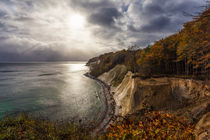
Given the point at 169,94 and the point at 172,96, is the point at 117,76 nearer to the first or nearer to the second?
the point at 169,94

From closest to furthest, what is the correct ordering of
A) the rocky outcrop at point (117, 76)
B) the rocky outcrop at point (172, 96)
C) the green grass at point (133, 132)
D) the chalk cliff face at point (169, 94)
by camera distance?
the green grass at point (133, 132) → the rocky outcrop at point (172, 96) → the chalk cliff face at point (169, 94) → the rocky outcrop at point (117, 76)

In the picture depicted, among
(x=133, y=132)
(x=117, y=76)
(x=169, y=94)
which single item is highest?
(x=133, y=132)

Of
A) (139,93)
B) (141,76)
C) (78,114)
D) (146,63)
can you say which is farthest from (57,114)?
(146,63)

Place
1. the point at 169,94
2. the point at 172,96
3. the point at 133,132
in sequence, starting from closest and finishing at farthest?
1. the point at 133,132
2. the point at 172,96
3. the point at 169,94

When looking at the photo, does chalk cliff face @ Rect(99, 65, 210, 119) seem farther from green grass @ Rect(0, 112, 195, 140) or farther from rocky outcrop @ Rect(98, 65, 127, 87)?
rocky outcrop @ Rect(98, 65, 127, 87)

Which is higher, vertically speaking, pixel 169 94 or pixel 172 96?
pixel 169 94

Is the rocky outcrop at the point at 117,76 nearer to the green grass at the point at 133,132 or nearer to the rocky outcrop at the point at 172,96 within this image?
the rocky outcrop at the point at 172,96

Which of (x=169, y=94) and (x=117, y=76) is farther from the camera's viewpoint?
(x=117, y=76)

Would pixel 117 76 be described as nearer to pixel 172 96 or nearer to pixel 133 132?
pixel 172 96

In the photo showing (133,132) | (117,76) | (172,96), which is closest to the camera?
(133,132)

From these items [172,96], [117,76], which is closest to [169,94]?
[172,96]

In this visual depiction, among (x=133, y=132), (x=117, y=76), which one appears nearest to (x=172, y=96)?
(x=133, y=132)

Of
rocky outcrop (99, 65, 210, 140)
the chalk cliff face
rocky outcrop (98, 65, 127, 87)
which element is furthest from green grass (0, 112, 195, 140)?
rocky outcrop (98, 65, 127, 87)

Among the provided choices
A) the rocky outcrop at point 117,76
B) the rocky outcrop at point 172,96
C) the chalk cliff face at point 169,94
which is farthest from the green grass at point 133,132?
the rocky outcrop at point 117,76
